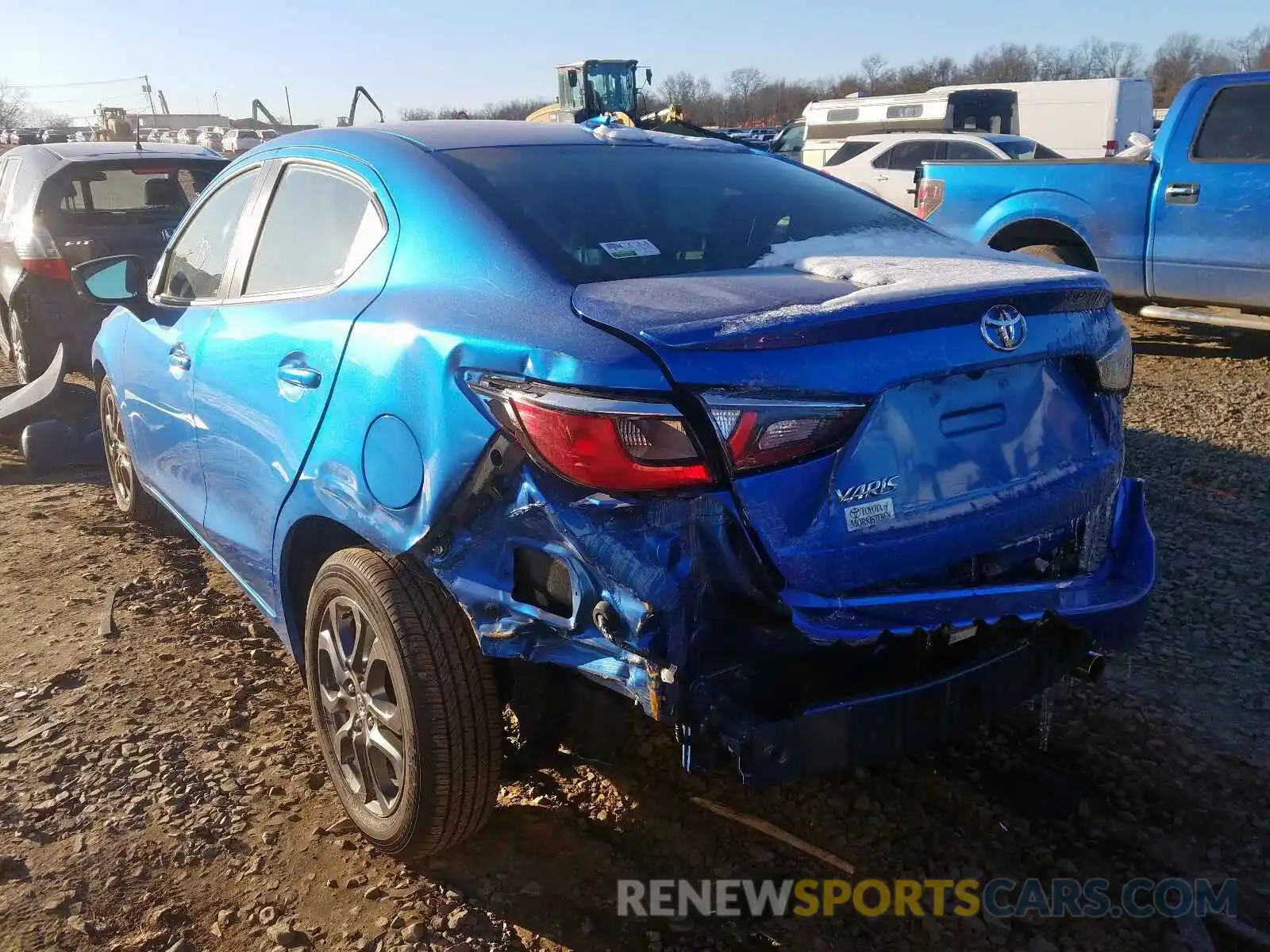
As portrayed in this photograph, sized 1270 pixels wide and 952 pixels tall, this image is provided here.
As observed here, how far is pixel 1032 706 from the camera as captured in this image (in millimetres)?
3068

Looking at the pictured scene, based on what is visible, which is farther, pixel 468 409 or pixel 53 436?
pixel 53 436

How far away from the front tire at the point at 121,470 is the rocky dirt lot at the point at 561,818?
113 cm

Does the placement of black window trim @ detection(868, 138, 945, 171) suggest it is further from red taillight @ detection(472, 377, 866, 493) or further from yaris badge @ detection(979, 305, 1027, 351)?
red taillight @ detection(472, 377, 866, 493)

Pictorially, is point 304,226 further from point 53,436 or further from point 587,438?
point 53,436

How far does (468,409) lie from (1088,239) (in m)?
6.83

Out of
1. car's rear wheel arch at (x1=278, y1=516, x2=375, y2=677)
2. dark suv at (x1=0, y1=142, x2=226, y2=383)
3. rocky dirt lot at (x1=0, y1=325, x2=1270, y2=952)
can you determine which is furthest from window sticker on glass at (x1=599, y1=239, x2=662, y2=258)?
dark suv at (x1=0, y1=142, x2=226, y2=383)

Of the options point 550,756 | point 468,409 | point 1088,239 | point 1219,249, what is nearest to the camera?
point 468,409

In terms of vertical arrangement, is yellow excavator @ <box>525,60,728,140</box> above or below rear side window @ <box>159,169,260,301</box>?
above

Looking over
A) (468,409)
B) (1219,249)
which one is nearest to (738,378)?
(468,409)

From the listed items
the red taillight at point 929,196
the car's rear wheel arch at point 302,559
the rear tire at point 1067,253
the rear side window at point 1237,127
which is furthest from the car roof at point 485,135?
the red taillight at point 929,196

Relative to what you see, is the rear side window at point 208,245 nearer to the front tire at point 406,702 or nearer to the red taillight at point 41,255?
the front tire at point 406,702

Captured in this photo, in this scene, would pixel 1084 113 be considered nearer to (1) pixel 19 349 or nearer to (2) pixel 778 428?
Result: (1) pixel 19 349

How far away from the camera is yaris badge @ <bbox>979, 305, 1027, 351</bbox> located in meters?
2.06

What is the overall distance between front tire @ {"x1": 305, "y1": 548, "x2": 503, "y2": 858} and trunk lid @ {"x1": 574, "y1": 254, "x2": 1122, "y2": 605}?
0.76 metres
